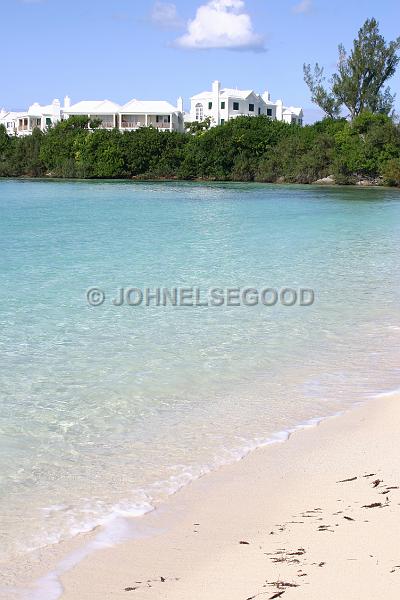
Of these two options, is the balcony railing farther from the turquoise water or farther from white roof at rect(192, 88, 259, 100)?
the turquoise water

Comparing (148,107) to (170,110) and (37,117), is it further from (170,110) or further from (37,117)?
(37,117)

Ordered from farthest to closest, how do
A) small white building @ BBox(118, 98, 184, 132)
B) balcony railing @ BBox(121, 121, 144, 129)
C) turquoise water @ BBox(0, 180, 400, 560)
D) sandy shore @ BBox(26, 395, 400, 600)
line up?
balcony railing @ BBox(121, 121, 144, 129) < small white building @ BBox(118, 98, 184, 132) < turquoise water @ BBox(0, 180, 400, 560) < sandy shore @ BBox(26, 395, 400, 600)

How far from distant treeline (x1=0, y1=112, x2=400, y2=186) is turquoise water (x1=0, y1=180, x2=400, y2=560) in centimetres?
3849

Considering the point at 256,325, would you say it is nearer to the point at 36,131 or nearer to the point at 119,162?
the point at 119,162

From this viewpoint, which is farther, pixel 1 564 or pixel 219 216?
pixel 219 216

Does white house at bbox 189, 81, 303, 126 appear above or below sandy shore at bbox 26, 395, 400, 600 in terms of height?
above

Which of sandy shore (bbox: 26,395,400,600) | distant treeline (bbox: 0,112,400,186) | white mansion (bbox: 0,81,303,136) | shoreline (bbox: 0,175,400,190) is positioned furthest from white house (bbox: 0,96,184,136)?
sandy shore (bbox: 26,395,400,600)

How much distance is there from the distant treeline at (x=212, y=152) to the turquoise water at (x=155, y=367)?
38.5m

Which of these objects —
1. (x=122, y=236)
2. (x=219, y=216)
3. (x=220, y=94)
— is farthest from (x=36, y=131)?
(x=122, y=236)

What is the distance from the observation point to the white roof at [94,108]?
3054 inches

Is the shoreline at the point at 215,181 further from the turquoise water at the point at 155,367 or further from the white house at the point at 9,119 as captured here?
the turquoise water at the point at 155,367

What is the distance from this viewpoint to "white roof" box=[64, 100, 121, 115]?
254 feet

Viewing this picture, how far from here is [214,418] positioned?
540cm

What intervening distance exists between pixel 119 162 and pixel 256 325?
53.7 meters
